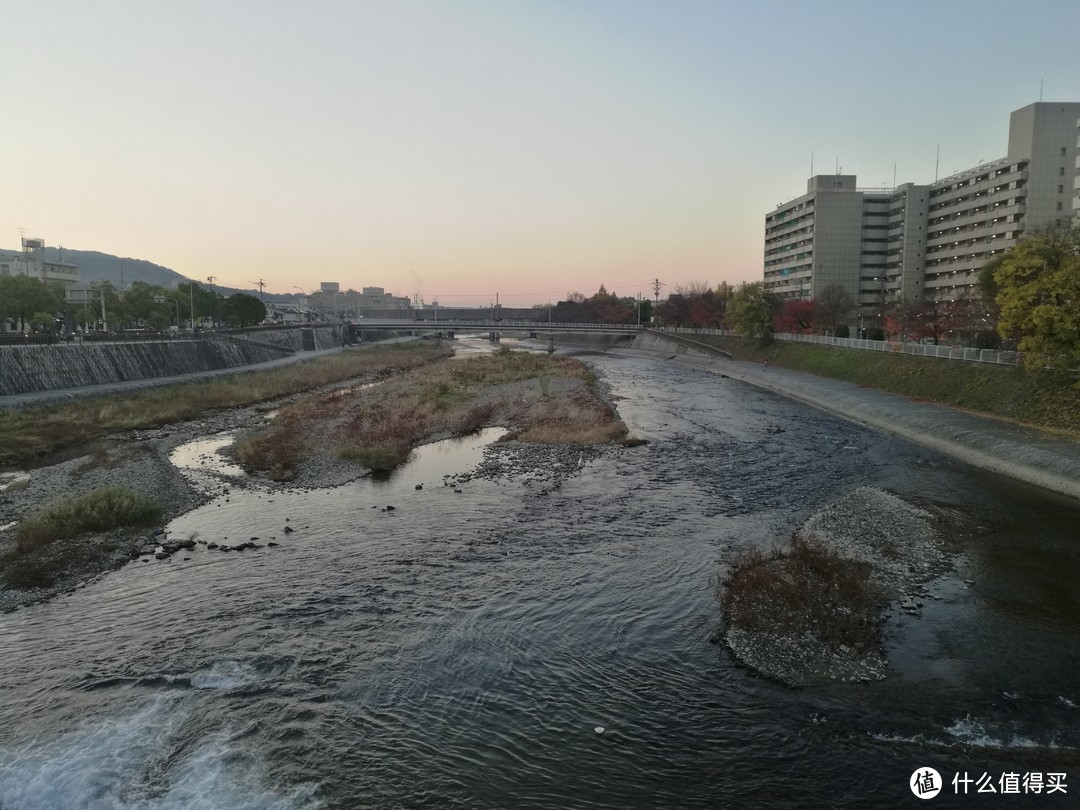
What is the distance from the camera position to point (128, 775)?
28.6ft

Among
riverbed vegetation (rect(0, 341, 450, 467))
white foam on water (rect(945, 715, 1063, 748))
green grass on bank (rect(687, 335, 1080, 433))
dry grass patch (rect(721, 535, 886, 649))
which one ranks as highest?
green grass on bank (rect(687, 335, 1080, 433))

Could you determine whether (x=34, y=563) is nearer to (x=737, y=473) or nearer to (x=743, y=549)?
(x=743, y=549)

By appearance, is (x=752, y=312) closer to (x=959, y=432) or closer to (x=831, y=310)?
(x=831, y=310)

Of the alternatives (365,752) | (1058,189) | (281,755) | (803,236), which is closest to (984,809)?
(365,752)

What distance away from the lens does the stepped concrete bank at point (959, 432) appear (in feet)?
80.0

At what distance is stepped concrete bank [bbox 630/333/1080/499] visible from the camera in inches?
960

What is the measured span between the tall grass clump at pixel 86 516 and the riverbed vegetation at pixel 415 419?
17.8ft

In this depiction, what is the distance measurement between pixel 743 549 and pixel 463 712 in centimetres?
953

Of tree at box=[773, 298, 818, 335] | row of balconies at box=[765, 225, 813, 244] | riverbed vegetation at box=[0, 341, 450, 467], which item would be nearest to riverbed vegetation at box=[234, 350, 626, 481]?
riverbed vegetation at box=[0, 341, 450, 467]

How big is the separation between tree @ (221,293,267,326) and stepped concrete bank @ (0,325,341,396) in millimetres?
27061

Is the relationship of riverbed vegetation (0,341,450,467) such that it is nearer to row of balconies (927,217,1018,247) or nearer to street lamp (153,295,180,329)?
street lamp (153,295,180,329)

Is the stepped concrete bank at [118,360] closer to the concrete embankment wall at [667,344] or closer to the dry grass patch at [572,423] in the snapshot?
the dry grass patch at [572,423]

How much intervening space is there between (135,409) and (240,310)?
73.4 meters

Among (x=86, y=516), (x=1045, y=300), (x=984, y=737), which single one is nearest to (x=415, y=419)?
(x=86, y=516)
